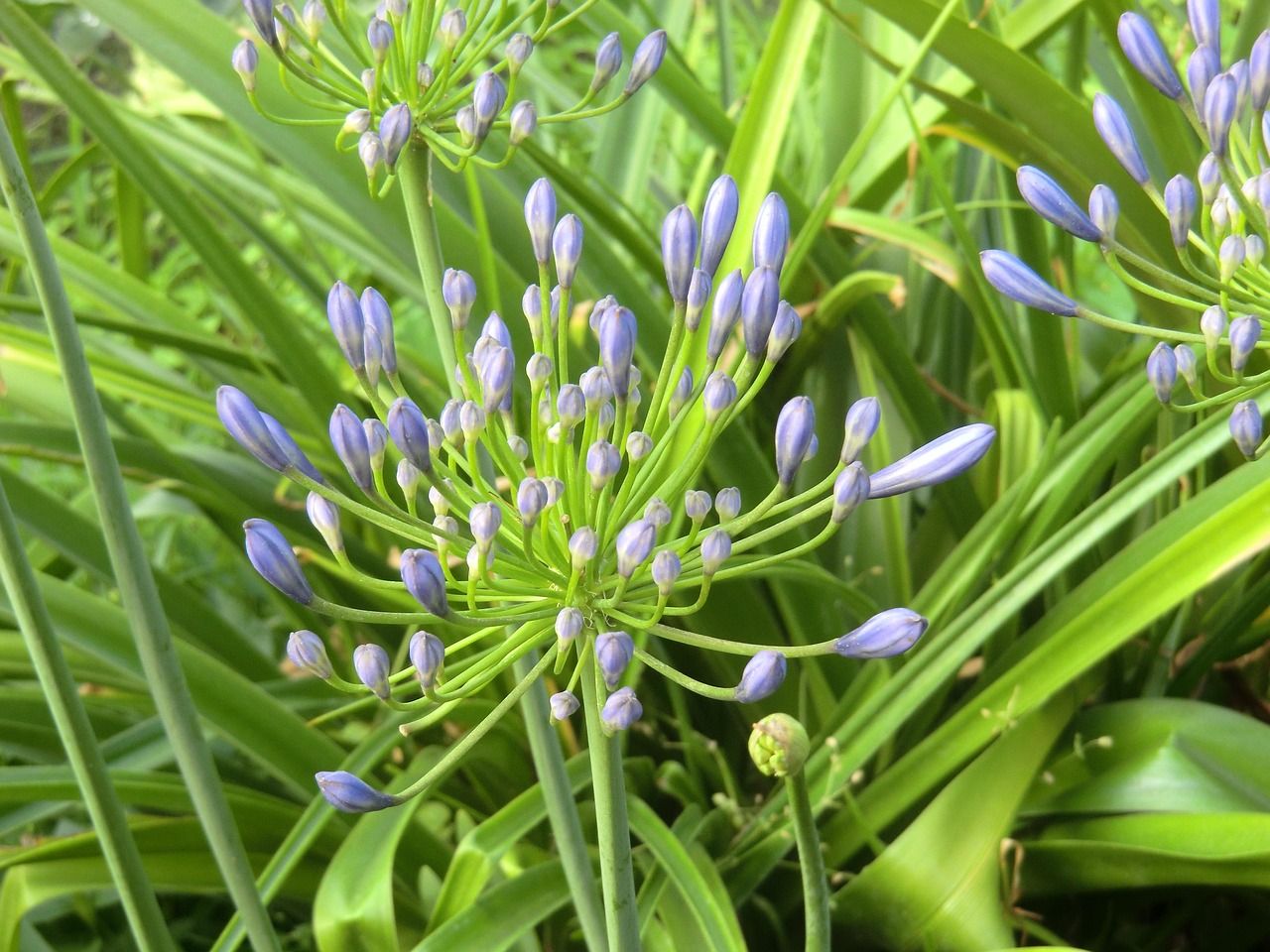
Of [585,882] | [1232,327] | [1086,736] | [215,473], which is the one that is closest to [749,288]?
[1232,327]

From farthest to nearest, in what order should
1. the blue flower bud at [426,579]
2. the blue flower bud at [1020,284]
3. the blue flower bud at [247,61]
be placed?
the blue flower bud at [247,61] → the blue flower bud at [1020,284] → the blue flower bud at [426,579]

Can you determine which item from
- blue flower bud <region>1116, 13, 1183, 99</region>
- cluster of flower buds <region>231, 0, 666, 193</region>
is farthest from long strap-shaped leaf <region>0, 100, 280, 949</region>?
blue flower bud <region>1116, 13, 1183, 99</region>

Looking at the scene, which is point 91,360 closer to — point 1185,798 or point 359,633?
point 359,633

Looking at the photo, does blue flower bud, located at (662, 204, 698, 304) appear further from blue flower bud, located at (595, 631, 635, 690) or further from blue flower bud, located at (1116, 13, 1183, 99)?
blue flower bud, located at (1116, 13, 1183, 99)

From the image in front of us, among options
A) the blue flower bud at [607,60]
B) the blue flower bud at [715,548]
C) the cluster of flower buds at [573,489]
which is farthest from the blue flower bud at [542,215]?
the blue flower bud at [715,548]

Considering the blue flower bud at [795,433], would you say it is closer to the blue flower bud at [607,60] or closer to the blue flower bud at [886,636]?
the blue flower bud at [886,636]

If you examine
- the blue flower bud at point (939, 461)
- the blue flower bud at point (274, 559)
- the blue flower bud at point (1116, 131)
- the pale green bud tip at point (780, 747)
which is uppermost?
the blue flower bud at point (1116, 131)
